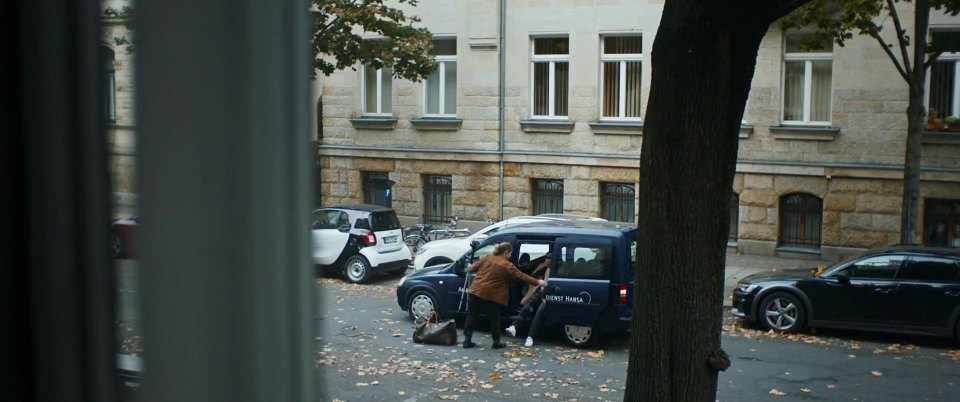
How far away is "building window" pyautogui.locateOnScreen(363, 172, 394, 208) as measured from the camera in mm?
23297

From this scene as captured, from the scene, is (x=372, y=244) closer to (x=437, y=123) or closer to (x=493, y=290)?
(x=493, y=290)

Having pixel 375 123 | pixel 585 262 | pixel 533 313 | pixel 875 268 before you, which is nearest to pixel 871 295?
pixel 875 268

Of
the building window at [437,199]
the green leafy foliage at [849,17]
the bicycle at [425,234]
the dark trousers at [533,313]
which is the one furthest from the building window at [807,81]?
the dark trousers at [533,313]

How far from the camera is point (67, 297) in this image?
1325mm

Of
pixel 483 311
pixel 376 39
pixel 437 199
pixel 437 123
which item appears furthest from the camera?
pixel 437 199

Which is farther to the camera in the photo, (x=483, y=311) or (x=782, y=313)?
(x=782, y=313)

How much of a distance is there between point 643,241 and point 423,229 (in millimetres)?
13641

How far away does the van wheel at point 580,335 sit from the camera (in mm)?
12203

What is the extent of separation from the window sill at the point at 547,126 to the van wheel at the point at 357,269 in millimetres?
7121

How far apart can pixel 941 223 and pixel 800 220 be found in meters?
2.52

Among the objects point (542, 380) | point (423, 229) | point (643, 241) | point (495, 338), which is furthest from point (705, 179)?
point (423, 229)

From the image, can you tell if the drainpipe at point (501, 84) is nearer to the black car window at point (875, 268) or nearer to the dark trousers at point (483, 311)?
the dark trousers at point (483, 311)

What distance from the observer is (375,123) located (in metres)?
23.2

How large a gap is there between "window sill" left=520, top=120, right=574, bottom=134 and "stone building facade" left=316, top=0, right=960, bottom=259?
31 mm
